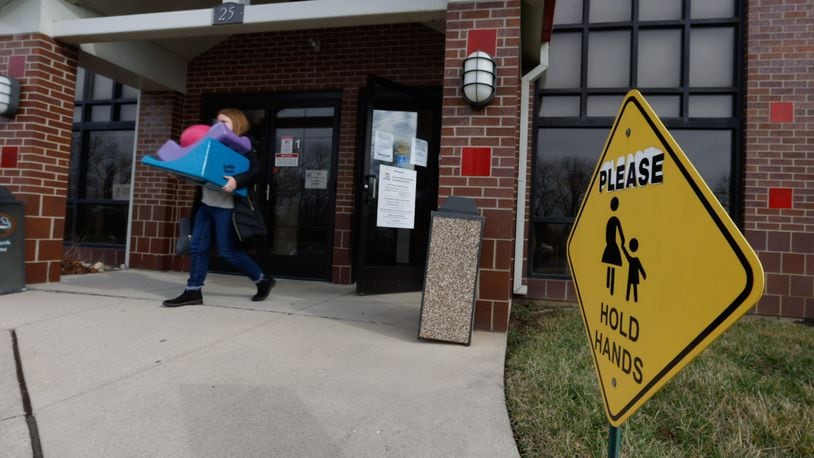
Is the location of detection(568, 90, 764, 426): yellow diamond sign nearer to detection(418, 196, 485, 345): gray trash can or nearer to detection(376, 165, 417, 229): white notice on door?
detection(418, 196, 485, 345): gray trash can

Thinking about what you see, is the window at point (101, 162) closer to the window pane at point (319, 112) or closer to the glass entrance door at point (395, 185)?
the window pane at point (319, 112)

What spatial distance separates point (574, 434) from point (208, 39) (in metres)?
7.04

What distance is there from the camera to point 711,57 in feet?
17.9

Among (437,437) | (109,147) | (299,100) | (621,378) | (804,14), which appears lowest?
(437,437)

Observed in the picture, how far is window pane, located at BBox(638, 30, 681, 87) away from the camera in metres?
5.52

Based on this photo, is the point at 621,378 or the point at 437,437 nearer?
the point at 621,378

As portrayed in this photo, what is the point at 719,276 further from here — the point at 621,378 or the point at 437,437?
the point at 437,437

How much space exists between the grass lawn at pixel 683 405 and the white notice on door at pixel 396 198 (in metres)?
2.15

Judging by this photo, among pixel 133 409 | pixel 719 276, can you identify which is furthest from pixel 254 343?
pixel 719 276

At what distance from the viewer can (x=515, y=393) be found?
258 cm

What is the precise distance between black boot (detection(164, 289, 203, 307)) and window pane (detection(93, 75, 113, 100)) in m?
4.94

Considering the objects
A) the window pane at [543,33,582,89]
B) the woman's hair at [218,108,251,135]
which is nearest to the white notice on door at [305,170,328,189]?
the woman's hair at [218,108,251,135]

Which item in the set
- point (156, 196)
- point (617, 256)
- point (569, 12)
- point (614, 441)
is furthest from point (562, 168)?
point (156, 196)

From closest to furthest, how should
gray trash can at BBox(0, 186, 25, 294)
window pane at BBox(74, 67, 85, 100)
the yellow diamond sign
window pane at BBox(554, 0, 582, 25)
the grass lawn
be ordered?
the yellow diamond sign
the grass lawn
gray trash can at BBox(0, 186, 25, 294)
window pane at BBox(554, 0, 582, 25)
window pane at BBox(74, 67, 85, 100)
